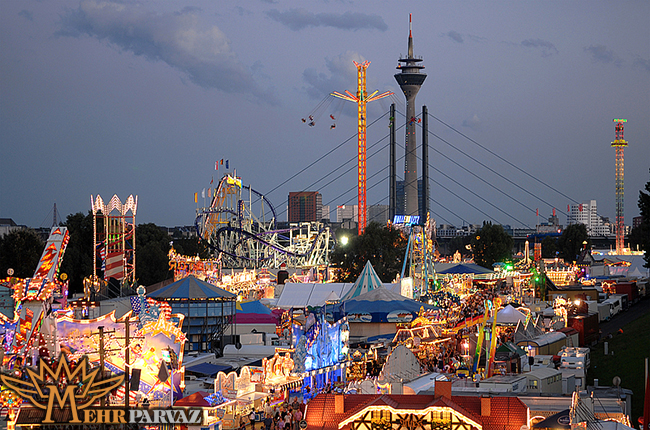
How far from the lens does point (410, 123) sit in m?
144

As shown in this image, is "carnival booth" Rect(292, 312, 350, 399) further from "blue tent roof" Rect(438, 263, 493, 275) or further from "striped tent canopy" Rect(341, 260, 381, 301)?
"blue tent roof" Rect(438, 263, 493, 275)

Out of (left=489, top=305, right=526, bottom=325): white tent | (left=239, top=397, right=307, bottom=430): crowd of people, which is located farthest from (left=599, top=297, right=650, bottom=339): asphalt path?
(left=239, top=397, right=307, bottom=430): crowd of people

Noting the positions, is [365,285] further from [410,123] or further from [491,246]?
[410,123]

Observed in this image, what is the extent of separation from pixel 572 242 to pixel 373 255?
44831 millimetres

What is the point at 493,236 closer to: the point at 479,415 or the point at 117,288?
the point at 117,288

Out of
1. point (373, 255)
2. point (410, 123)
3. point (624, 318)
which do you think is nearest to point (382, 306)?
point (624, 318)

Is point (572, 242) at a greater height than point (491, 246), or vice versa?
point (572, 242)

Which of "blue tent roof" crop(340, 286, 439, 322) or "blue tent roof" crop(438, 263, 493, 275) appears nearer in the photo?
"blue tent roof" crop(340, 286, 439, 322)

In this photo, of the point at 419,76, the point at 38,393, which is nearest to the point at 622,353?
the point at 38,393

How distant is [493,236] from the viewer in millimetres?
97125

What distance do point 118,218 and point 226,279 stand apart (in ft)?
29.9

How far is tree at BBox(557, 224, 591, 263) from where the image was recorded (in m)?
109

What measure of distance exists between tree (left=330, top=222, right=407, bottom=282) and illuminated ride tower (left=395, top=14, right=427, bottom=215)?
68781 millimetres

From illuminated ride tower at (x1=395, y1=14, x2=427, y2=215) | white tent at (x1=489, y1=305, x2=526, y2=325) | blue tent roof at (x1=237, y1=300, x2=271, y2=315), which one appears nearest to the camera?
white tent at (x1=489, y1=305, x2=526, y2=325)
